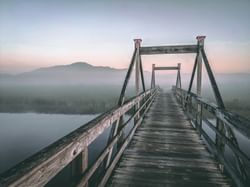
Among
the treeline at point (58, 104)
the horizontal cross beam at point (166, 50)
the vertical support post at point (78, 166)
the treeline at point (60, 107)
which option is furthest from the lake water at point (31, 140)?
the treeline at point (58, 104)

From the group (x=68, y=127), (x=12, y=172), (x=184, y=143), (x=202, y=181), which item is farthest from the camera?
(x=68, y=127)

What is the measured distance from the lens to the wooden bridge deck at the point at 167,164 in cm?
284

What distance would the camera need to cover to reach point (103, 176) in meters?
2.49

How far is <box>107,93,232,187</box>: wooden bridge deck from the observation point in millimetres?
2840

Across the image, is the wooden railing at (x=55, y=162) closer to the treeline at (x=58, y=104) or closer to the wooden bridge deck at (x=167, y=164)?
the wooden bridge deck at (x=167, y=164)

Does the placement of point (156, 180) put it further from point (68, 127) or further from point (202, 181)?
point (68, 127)

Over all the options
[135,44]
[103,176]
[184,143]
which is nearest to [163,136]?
[184,143]

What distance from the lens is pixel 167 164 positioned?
342cm

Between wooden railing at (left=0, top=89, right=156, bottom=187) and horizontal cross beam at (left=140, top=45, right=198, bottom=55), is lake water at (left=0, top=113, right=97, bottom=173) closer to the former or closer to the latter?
horizontal cross beam at (left=140, top=45, right=198, bottom=55)

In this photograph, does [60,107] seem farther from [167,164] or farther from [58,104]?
[167,164]

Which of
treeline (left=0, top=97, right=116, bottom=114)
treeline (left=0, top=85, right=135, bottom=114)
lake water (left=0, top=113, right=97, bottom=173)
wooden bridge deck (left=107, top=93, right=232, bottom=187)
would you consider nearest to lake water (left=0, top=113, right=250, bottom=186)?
lake water (left=0, top=113, right=97, bottom=173)

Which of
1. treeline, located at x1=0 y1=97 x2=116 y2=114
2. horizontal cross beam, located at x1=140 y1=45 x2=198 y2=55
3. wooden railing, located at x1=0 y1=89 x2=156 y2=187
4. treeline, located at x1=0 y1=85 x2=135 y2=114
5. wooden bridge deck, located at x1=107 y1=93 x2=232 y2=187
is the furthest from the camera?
treeline, located at x1=0 y1=85 x2=135 y2=114

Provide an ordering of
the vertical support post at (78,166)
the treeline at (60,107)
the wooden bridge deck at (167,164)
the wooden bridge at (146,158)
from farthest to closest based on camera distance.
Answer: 1. the treeline at (60,107)
2. the wooden bridge deck at (167,164)
3. the vertical support post at (78,166)
4. the wooden bridge at (146,158)

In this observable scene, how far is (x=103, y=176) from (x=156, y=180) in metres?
0.92
